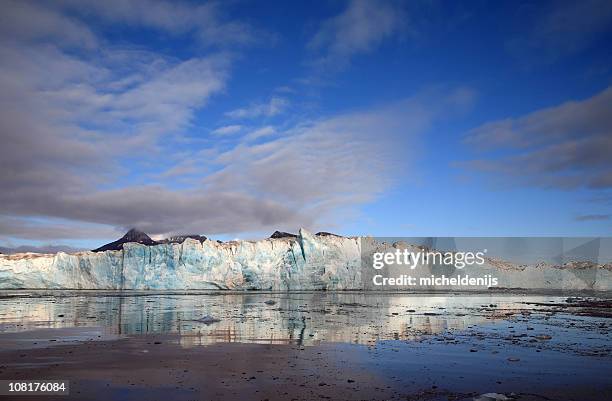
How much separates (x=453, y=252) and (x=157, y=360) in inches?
3308

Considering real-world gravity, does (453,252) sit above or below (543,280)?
above

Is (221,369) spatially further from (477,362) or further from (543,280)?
(543,280)

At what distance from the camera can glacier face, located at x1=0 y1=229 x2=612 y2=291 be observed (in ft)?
230

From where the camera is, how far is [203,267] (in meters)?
70.1

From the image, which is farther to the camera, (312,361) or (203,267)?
(203,267)

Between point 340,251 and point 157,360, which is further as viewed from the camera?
point 340,251

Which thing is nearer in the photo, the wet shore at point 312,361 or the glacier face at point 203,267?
the wet shore at point 312,361

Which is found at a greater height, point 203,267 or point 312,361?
point 312,361

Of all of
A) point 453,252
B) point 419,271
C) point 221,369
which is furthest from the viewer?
point 453,252

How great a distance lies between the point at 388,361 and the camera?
1086 cm

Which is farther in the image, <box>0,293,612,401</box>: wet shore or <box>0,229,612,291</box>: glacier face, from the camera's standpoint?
<box>0,229,612,291</box>: glacier face

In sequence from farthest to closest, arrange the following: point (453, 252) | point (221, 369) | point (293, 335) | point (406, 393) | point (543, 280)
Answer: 1. point (543, 280)
2. point (453, 252)
3. point (293, 335)
4. point (221, 369)
5. point (406, 393)

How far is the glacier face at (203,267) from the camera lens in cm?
7025

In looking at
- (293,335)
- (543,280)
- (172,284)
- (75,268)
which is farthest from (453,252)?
(293,335)
